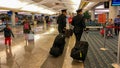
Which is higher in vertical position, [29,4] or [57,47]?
[29,4]

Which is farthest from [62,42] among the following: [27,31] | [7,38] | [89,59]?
[27,31]

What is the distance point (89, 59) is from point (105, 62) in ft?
2.12

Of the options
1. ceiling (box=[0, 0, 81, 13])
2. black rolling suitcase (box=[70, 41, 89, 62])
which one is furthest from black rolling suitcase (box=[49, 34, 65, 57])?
ceiling (box=[0, 0, 81, 13])

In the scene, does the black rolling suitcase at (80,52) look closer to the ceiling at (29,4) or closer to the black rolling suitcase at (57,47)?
the black rolling suitcase at (57,47)

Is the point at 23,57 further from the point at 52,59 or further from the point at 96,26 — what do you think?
the point at 96,26

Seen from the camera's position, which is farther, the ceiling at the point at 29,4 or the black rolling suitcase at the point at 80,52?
the ceiling at the point at 29,4

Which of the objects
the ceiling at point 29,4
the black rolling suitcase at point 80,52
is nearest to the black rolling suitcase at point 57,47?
the black rolling suitcase at point 80,52

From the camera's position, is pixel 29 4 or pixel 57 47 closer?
pixel 57 47

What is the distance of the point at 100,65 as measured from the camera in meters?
5.54

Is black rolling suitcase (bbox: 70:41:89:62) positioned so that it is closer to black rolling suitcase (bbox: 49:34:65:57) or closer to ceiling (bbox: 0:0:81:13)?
black rolling suitcase (bbox: 49:34:65:57)

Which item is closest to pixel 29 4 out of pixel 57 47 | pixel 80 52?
pixel 57 47

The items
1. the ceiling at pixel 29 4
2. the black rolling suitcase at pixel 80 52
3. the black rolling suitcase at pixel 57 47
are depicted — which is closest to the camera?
the black rolling suitcase at pixel 80 52

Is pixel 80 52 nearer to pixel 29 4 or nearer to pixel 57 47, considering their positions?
pixel 57 47

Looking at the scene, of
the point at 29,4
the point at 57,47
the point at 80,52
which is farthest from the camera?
the point at 29,4
